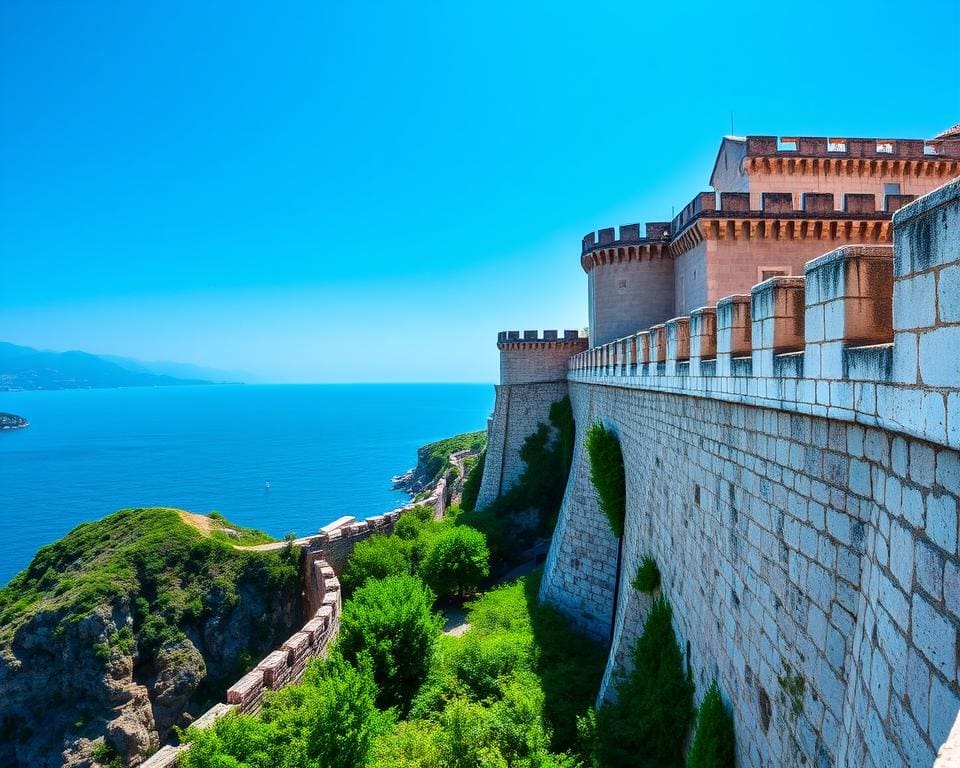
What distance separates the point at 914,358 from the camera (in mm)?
2832

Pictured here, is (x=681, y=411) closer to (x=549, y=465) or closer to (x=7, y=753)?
(x=549, y=465)

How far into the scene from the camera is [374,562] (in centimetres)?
2062

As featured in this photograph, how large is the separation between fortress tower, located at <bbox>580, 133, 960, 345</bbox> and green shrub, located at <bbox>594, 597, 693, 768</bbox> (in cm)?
1007

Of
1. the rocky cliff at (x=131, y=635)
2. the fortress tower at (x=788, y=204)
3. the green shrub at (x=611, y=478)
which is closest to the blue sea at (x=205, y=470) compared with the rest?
the rocky cliff at (x=131, y=635)

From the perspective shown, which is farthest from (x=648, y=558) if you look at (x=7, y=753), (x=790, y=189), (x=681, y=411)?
(x=7, y=753)

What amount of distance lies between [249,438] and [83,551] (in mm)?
100328

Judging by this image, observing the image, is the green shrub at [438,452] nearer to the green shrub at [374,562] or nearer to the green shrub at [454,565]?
the green shrub at [374,562]

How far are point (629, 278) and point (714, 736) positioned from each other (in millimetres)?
17187

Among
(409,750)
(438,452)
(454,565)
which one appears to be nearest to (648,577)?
(409,750)

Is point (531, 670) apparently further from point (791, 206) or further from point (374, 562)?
point (791, 206)

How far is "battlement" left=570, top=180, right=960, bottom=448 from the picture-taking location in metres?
2.62

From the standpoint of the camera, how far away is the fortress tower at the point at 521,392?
27.9 meters

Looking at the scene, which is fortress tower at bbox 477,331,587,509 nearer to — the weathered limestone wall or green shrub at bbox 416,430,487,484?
the weathered limestone wall

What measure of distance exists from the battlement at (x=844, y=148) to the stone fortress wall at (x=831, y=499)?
1162 centimetres
